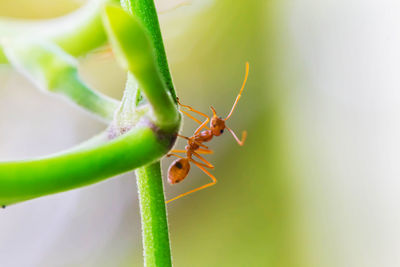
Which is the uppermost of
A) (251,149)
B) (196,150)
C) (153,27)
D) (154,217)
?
(153,27)

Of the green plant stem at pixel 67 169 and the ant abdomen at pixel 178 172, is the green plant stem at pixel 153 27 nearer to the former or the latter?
the green plant stem at pixel 67 169

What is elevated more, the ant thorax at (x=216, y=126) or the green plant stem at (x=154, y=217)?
the green plant stem at (x=154, y=217)

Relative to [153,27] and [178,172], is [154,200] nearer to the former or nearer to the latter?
[153,27]

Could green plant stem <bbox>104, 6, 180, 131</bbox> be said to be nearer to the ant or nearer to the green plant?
the green plant

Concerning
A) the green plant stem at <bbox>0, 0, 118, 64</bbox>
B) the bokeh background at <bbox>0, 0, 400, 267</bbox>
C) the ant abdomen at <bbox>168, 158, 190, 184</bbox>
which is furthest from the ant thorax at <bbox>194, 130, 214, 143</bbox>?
the bokeh background at <bbox>0, 0, 400, 267</bbox>

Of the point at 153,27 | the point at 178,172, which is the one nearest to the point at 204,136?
the point at 178,172

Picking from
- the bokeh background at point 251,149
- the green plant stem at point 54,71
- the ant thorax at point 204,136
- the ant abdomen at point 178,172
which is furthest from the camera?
the bokeh background at point 251,149

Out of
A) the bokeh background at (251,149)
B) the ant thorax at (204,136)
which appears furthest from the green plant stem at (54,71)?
the bokeh background at (251,149)

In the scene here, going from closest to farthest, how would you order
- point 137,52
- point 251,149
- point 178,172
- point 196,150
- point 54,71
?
1. point 137,52
2. point 54,71
3. point 178,172
4. point 196,150
5. point 251,149
